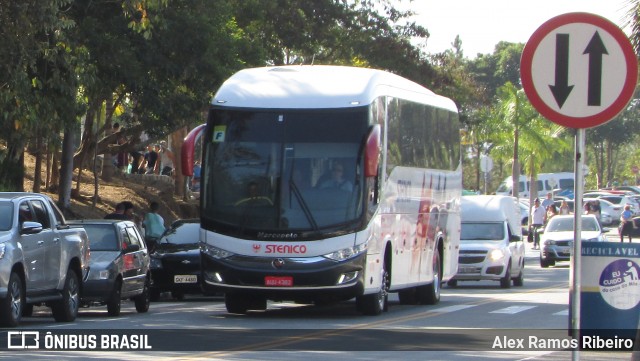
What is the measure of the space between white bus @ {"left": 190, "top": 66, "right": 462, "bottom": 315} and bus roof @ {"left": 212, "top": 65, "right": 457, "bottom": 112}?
0.05 ft

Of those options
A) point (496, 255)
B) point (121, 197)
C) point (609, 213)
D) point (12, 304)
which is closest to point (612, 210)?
point (609, 213)

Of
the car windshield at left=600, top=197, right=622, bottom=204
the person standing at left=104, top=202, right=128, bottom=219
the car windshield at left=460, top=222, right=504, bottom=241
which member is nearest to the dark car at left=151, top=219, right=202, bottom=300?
the person standing at left=104, top=202, right=128, bottom=219

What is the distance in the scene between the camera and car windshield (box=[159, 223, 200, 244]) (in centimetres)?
2533

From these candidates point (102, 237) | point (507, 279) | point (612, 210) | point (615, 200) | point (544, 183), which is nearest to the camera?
point (102, 237)

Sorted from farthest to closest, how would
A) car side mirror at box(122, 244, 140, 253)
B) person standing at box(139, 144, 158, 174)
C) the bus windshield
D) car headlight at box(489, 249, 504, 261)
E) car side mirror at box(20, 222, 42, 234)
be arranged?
1. person standing at box(139, 144, 158, 174)
2. car headlight at box(489, 249, 504, 261)
3. car side mirror at box(122, 244, 140, 253)
4. the bus windshield
5. car side mirror at box(20, 222, 42, 234)

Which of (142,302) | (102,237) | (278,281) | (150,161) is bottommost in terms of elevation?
(142,302)

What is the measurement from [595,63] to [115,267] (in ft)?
43.9

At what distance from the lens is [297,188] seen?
1833cm

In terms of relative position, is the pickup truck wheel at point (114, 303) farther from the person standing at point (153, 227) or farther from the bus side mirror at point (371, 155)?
the person standing at point (153, 227)

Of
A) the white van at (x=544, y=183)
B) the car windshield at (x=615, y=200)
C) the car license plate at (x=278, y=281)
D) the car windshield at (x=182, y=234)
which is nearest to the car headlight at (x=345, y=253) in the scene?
the car license plate at (x=278, y=281)

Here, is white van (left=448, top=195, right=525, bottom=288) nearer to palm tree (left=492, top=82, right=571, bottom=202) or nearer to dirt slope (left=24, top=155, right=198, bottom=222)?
dirt slope (left=24, top=155, right=198, bottom=222)

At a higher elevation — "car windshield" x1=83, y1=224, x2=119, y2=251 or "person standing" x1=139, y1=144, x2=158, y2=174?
"person standing" x1=139, y1=144, x2=158, y2=174

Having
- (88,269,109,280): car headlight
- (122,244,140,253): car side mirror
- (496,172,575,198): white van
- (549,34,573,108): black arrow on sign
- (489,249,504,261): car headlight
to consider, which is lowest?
(88,269,109,280): car headlight

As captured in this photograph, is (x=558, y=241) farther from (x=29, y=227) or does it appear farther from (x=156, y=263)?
(x=29, y=227)
